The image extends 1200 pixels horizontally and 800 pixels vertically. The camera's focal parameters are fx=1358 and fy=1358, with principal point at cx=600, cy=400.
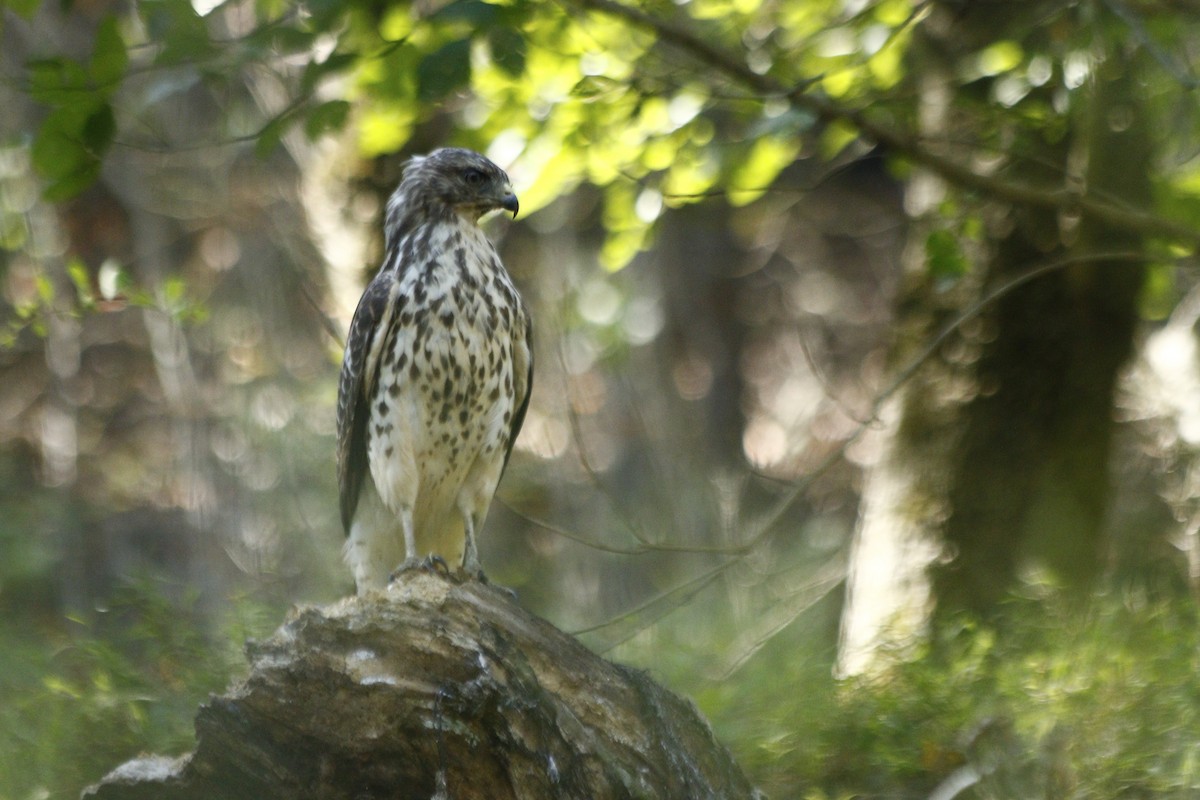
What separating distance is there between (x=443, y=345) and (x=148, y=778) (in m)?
1.66

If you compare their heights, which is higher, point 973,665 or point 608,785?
point 973,665

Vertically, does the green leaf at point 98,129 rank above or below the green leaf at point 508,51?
above

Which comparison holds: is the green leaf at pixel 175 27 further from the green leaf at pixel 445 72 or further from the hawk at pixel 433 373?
the hawk at pixel 433 373

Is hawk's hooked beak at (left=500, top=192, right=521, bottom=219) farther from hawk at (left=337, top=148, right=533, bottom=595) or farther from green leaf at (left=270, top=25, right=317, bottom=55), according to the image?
green leaf at (left=270, top=25, right=317, bottom=55)

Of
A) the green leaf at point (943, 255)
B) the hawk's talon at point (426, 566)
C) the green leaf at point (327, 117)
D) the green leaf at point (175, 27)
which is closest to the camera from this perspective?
the green leaf at point (175, 27)

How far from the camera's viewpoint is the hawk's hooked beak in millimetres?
4727

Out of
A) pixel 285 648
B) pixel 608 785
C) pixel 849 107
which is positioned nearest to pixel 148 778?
pixel 285 648

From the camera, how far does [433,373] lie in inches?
177

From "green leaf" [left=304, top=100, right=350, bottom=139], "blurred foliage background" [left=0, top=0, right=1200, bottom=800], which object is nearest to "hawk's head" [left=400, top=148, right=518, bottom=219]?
"blurred foliage background" [left=0, top=0, right=1200, bottom=800]

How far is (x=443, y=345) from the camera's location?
446cm

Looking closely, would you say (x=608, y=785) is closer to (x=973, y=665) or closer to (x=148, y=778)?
(x=148, y=778)

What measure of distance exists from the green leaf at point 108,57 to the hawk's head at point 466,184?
1304 mm

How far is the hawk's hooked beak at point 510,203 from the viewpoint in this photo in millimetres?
4727

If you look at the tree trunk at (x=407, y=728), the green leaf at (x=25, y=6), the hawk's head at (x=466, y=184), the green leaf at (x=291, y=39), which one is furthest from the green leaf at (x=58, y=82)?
the tree trunk at (x=407, y=728)
